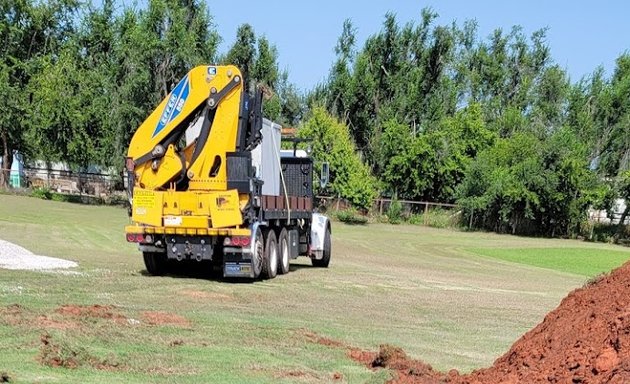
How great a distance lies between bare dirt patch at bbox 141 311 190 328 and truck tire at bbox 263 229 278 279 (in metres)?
6.85

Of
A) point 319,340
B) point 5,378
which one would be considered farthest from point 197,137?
point 5,378

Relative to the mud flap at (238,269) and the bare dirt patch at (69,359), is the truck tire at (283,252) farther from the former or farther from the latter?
the bare dirt patch at (69,359)

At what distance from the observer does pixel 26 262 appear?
62.1 ft

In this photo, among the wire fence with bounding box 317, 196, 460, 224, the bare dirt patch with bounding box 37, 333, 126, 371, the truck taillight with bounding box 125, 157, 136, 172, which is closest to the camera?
the bare dirt patch with bounding box 37, 333, 126, 371

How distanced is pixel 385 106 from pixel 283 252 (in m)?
56.3

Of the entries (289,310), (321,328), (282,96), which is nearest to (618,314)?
(321,328)

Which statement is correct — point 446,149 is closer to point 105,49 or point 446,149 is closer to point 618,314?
point 105,49

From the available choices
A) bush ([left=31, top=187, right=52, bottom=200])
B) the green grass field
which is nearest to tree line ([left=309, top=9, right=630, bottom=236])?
bush ([left=31, top=187, right=52, bottom=200])

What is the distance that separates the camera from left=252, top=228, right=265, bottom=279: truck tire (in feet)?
58.6

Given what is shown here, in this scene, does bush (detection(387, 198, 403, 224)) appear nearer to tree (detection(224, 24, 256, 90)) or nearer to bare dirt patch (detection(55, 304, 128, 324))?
tree (detection(224, 24, 256, 90))

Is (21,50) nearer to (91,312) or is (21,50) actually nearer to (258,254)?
(258,254)

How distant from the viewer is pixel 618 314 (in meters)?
7.16

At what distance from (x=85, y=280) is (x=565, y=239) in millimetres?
53025

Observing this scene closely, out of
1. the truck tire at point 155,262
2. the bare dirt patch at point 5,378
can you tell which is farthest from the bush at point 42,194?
the bare dirt patch at point 5,378
